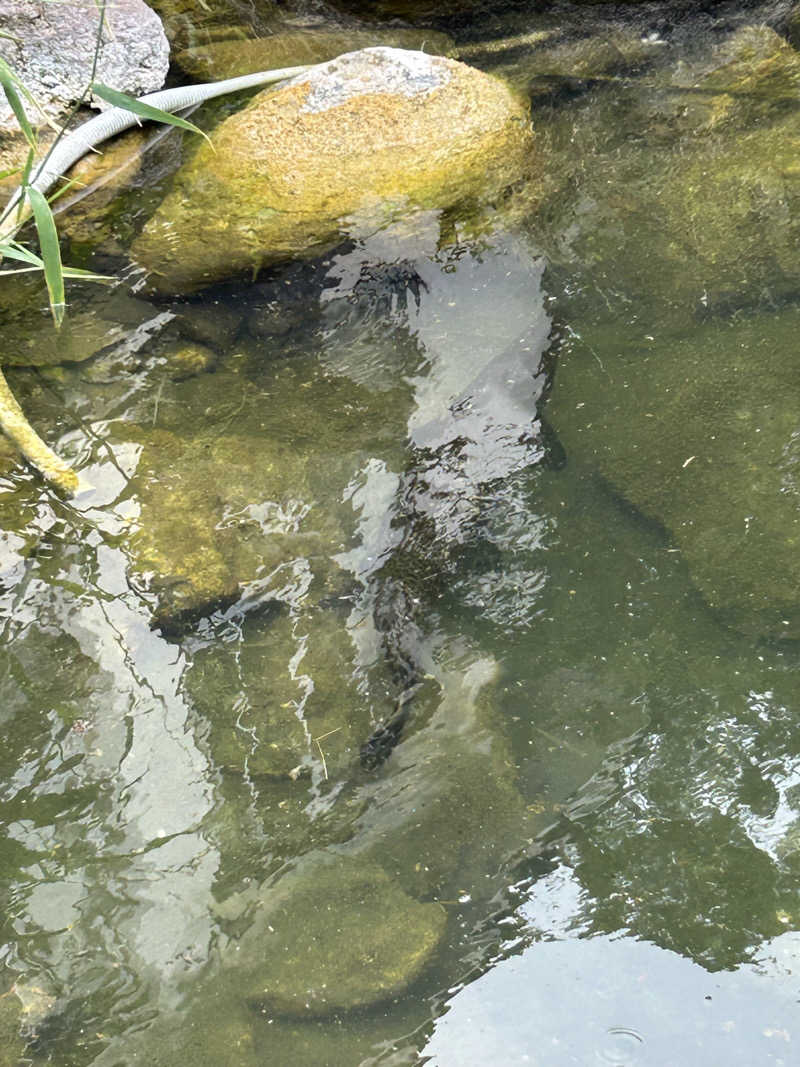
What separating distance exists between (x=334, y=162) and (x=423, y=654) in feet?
8.09

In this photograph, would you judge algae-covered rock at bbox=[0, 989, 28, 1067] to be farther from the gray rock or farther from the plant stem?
the gray rock

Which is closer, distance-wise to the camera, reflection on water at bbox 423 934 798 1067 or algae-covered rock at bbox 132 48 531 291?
reflection on water at bbox 423 934 798 1067

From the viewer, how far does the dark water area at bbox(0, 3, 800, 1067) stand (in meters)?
1.96

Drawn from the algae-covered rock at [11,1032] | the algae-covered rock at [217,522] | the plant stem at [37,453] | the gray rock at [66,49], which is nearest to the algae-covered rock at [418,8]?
the gray rock at [66,49]

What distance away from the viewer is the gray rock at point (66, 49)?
459 centimetres

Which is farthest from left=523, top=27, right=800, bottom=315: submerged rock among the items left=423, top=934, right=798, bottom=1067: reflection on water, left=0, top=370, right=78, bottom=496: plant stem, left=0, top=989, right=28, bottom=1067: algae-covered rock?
left=0, top=989, right=28, bottom=1067: algae-covered rock

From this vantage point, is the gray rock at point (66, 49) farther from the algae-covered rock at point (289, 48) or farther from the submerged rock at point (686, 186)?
the submerged rock at point (686, 186)

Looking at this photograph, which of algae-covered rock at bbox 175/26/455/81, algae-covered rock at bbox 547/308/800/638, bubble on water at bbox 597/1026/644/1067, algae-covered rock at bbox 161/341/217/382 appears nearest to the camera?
bubble on water at bbox 597/1026/644/1067

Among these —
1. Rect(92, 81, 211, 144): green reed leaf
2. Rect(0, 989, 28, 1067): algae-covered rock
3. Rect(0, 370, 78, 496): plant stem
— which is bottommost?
Rect(0, 989, 28, 1067): algae-covered rock

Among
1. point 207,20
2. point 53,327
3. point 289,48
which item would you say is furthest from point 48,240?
point 207,20

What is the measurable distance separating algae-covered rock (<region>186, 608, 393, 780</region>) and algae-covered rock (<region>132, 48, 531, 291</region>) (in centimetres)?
180

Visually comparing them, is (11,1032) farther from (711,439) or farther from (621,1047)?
(711,439)

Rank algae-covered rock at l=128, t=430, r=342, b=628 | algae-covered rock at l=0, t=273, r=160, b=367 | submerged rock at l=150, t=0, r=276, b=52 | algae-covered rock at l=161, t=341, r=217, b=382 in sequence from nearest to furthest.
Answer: algae-covered rock at l=128, t=430, r=342, b=628 < algae-covered rock at l=161, t=341, r=217, b=382 < algae-covered rock at l=0, t=273, r=160, b=367 < submerged rock at l=150, t=0, r=276, b=52

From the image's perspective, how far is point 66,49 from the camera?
4680 millimetres
